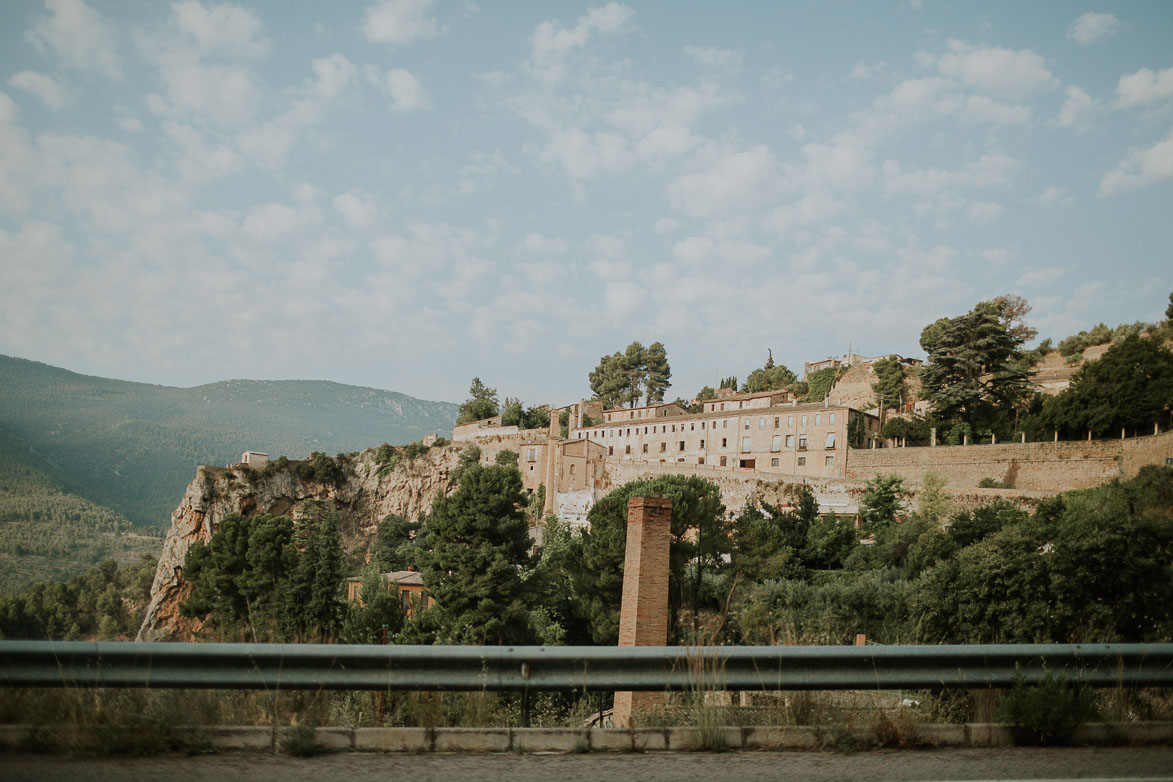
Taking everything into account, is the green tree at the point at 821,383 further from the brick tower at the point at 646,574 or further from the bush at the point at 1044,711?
the bush at the point at 1044,711

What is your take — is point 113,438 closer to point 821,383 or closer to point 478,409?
point 478,409

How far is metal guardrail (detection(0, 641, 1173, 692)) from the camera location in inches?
191

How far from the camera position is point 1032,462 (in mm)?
49062

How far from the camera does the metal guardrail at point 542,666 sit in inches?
191

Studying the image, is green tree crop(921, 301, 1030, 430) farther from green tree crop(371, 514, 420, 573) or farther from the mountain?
the mountain

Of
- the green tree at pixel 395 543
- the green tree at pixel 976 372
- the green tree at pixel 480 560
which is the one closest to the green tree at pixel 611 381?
the green tree at pixel 395 543

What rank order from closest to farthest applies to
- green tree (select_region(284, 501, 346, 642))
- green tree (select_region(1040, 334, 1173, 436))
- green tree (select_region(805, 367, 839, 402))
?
green tree (select_region(284, 501, 346, 642))
green tree (select_region(1040, 334, 1173, 436))
green tree (select_region(805, 367, 839, 402))

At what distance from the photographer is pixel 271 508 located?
7756cm

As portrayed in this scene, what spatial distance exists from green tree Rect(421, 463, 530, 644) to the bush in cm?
3017

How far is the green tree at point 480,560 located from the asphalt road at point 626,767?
29977 millimetres

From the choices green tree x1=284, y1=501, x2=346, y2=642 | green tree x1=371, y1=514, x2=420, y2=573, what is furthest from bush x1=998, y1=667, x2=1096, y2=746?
green tree x1=371, y1=514, x2=420, y2=573

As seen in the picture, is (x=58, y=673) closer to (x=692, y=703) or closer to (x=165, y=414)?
(x=692, y=703)

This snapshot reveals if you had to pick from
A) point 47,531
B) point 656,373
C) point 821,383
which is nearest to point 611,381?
point 656,373

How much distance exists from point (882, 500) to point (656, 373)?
181 feet
